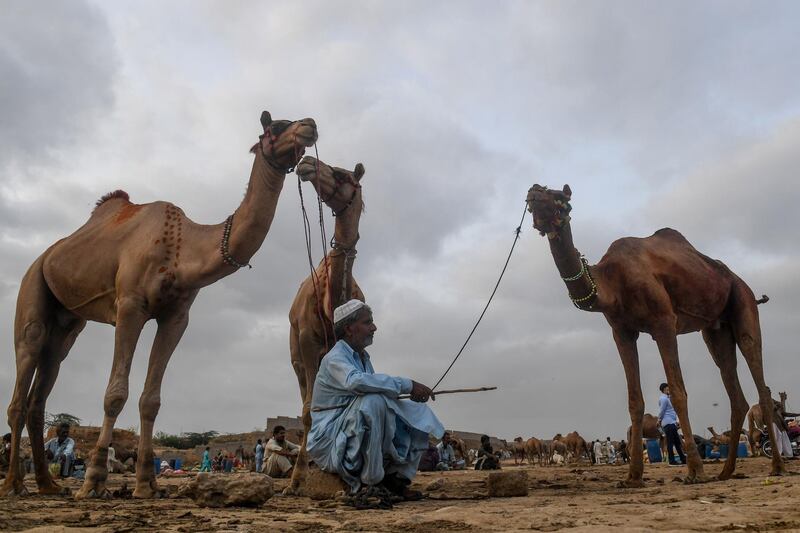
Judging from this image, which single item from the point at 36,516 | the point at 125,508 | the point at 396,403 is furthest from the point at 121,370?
the point at 396,403

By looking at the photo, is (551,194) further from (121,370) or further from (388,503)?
(121,370)

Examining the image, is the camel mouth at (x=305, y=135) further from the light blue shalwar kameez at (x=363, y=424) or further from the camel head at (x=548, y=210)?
the camel head at (x=548, y=210)

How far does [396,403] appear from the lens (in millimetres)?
5863

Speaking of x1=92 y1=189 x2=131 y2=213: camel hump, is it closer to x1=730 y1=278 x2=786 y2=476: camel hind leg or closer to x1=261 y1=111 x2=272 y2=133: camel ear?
x1=261 y1=111 x2=272 y2=133: camel ear

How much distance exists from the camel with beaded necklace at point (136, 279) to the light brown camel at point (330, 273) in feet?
1.70

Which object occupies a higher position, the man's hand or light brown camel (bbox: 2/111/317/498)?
light brown camel (bbox: 2/111/317/498)

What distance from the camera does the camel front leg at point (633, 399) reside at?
750 centimetres

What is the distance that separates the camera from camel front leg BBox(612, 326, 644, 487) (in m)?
7.50

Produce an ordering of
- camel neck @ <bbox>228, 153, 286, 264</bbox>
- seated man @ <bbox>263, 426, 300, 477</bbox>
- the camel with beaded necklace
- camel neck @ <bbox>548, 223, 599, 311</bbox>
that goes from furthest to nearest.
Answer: seated man @ <bbox>263, 426, 300, 477</bbox>
camel neck @ <bbox>548, 223, 599, 311</bbox>
camel neck @ <bbox>228, 153, 286, 264</bbox>
the camel with beaded necklace

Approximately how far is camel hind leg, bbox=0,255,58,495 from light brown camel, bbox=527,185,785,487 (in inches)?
241

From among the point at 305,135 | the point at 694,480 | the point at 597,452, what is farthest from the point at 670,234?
the point at 597,452

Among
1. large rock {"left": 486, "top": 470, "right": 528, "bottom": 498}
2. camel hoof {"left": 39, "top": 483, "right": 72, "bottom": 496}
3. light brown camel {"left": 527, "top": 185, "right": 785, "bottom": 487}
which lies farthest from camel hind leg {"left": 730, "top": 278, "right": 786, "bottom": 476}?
camel hoof {"left": 39, "top": 483, "right": 72, "bottom": 496}

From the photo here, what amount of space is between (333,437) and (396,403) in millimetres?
606

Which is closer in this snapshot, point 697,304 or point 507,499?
point 507,499
